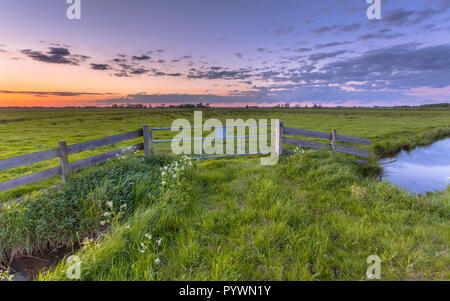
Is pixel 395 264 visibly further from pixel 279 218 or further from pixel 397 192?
pixel 397 192

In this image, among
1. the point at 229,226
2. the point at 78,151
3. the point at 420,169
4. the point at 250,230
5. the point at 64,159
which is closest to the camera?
the point at 250,230

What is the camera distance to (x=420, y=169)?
1204 centimetres

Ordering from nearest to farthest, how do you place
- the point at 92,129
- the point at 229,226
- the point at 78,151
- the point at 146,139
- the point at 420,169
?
the point at 229,226
the point at 78,151
the point at 146,139
the point at 420,169
the point at 92,129

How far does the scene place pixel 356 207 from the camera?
4.40 m

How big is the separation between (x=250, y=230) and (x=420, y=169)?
48.2 ft

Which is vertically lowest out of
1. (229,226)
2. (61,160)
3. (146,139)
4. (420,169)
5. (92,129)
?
(420,169)

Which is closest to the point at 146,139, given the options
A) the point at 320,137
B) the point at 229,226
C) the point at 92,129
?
the point at 229,226

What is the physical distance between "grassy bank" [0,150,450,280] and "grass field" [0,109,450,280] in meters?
0.02

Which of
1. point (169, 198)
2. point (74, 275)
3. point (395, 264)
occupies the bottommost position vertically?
point (395, 264)

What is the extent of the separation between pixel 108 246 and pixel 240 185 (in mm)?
3411

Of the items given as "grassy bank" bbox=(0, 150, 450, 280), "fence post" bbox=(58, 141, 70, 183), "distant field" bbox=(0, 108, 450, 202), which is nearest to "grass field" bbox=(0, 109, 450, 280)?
"grassy bank" bbox=(0, 150, 450, 280)

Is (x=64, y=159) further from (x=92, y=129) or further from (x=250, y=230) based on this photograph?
(x=92, y=129)

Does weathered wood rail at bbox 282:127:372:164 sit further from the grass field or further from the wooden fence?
the grass field
